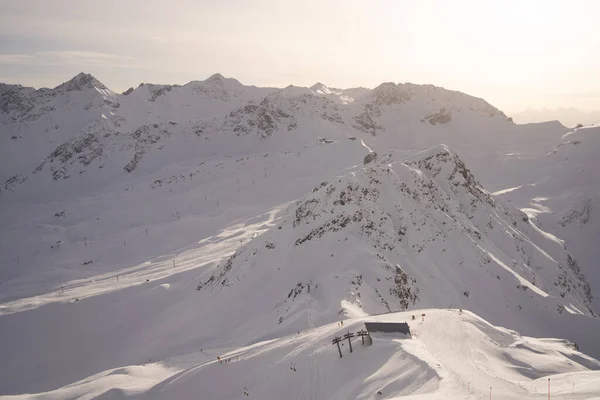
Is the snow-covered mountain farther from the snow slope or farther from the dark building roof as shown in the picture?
the dark building roof

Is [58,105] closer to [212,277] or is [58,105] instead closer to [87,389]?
[212,277]

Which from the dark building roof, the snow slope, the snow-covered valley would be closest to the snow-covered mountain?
the snow-covered valley

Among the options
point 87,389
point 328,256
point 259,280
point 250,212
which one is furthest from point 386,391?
point 250,212

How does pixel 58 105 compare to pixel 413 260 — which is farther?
pixel 58 105

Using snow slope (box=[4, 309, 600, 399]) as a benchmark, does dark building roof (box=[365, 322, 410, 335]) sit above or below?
above

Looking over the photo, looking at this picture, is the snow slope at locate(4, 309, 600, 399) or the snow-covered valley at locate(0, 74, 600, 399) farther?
the snow-covered valley at locate(0, 74, 600, 399)

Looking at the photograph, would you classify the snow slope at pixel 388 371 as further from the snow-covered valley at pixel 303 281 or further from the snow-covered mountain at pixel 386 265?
the snow-covered mountain at pixel 386 265
